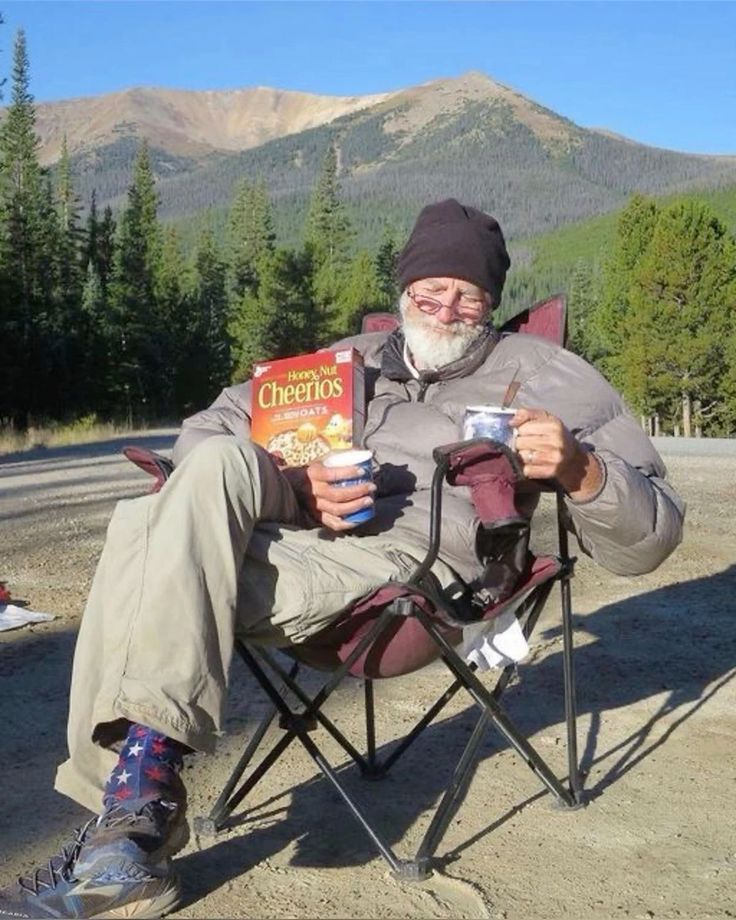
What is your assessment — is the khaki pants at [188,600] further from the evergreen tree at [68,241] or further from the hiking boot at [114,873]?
the evergreen tree at [68,241]

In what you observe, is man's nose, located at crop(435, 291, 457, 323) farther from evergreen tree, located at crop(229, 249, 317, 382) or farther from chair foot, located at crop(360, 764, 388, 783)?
evergreen tree, located at crop(229, 249, 317, 382)

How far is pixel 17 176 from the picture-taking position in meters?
→ 44.6

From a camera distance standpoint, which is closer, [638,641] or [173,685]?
[173,685]

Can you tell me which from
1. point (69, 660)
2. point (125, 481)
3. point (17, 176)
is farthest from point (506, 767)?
point (17, 176)

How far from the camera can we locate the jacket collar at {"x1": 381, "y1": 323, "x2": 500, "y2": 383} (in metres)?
3.03

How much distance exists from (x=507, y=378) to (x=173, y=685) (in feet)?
4.14

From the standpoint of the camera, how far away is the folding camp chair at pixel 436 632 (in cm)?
239

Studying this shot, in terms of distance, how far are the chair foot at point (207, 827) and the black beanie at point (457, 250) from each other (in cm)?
140

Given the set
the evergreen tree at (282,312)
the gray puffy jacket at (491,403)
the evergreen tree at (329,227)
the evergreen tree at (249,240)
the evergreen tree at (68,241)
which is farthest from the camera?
the evergreen tree at (249,240)

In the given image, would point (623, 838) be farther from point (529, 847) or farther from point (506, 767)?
point (506, 767)

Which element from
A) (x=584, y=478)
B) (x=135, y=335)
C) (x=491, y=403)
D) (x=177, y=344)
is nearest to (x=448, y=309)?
(x=491, y=403)

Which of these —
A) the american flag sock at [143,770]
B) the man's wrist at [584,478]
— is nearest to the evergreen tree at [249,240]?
the man's wrist at [584,478]

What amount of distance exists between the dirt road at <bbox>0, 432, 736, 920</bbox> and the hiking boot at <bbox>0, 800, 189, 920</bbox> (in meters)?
0.20

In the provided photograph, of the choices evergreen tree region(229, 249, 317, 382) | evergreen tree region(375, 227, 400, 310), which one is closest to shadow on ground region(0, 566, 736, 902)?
evergreen tree region(229, 249, 317, 382)
